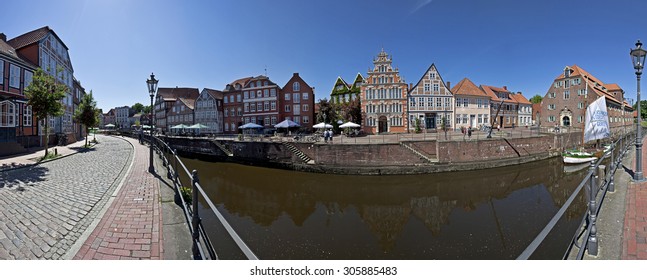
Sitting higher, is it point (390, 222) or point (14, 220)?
point (14, 220)

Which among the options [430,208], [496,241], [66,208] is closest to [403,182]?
[430,208]

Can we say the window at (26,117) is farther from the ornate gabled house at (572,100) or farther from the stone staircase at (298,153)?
the ornate gabled house at (572,100)

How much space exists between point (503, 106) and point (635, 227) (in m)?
51.1

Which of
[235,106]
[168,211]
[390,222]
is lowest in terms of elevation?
[390,222]

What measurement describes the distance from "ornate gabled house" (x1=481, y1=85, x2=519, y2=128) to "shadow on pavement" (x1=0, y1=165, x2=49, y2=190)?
168ft

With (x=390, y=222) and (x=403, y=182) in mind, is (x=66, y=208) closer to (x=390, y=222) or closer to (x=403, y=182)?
(x=390, y=222)

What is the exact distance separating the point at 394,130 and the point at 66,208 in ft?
109

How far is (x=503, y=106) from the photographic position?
1805 inches

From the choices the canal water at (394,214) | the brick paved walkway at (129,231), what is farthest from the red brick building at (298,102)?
the brick paved walkway at (129,231)

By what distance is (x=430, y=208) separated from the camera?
11.1 meters

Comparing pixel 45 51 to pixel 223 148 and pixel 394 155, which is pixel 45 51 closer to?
pixel 223 148

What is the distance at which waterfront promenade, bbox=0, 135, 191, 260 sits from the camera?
3498mm

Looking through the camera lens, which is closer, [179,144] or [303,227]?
[303,227]

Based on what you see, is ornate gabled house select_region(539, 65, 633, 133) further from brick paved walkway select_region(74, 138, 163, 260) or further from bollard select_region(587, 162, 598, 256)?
brick paved walkway select_region(74, 138, 163, 260)
